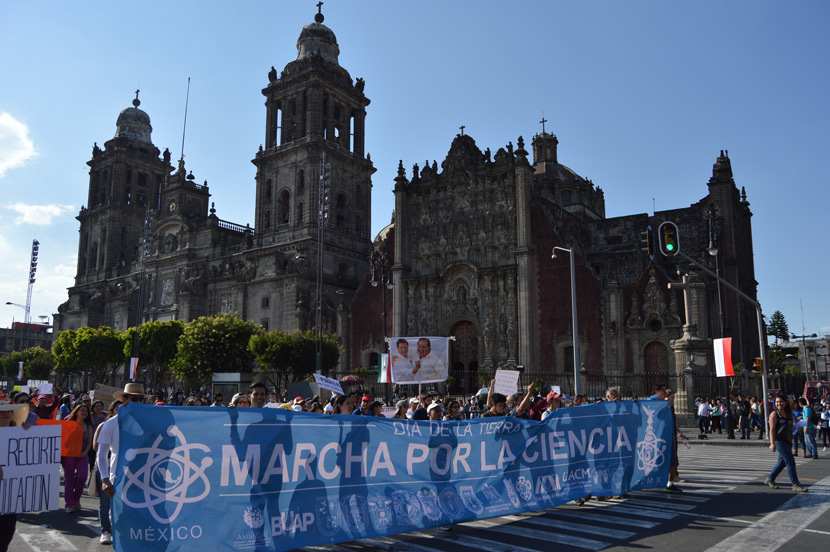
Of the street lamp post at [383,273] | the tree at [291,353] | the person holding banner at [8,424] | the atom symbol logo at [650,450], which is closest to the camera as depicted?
the person holding banner at [8,424]

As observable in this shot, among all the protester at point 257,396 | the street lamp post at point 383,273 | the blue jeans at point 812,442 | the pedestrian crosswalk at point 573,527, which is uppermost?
the street lamp post at point 383,273

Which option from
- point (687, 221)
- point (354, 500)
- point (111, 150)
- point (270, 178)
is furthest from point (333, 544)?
point (111, 150)

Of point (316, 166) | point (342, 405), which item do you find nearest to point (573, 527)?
point (342, 405)

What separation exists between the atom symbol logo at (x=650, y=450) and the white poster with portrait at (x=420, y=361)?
7668 mm

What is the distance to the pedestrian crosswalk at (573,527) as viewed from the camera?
341 inches

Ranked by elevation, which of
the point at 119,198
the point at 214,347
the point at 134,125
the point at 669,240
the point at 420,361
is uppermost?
the point at 134,125

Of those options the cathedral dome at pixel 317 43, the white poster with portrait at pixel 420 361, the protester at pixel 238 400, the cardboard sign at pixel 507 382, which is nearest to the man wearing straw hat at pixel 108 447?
the protester at pixel 238 400

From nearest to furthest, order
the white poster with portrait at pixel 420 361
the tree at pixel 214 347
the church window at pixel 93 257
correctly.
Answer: the white poster with portrait at pixel 420 361, the tree at pixel 214 347, the church window at pixel 93 257

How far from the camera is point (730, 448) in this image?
22922 millimetres

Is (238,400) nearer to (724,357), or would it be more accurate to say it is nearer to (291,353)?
(724,357)

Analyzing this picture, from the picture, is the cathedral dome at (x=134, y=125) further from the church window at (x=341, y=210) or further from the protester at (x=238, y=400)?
the protester at (x=238, y=400)

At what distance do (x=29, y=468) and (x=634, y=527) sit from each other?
8186 mm

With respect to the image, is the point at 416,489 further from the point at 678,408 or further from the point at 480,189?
the point at 480,189

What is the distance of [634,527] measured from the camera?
9.48 m
